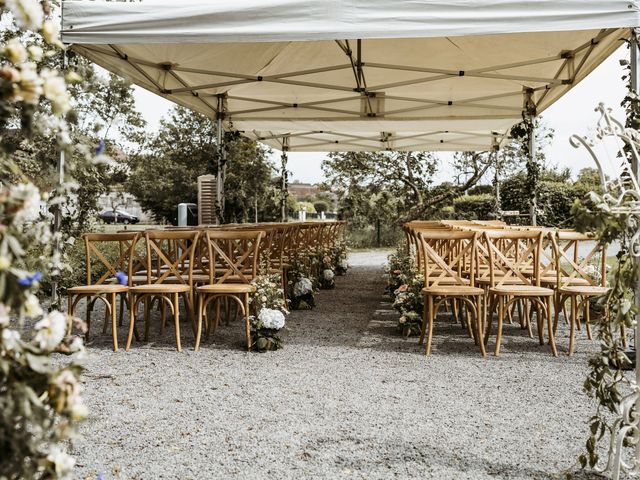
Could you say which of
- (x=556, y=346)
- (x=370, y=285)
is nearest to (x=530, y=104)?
(x=370, y=285)

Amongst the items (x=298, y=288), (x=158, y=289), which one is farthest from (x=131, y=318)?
(x=298, y=288)

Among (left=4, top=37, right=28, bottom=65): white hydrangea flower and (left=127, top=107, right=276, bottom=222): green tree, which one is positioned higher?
(left=127, top=107, right=276, bottom=222): green tree

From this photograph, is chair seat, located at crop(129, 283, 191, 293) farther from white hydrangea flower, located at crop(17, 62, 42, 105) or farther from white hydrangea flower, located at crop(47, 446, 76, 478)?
white hydrangea flower, located at crop(17, 62, 42, 105)

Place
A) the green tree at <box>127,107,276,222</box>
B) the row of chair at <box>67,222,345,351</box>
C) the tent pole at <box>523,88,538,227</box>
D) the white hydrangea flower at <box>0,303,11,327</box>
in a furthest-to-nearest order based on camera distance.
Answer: the green tree at <box>127,107,276,222</box>
the tent pole at <box>523,88,538,227</box>
the row of chair at <box>67,222,345,351</box>
the white hydrangea flower at <box>0,303,11,327</box>

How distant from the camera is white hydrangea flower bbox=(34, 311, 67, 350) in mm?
→ 1241

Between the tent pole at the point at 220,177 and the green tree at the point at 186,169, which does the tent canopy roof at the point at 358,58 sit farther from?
the green tree at the point at 186,169

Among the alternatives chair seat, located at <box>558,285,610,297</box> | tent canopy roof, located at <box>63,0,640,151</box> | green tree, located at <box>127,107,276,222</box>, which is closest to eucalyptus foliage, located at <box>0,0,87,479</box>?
tent canopy roof, located at <box>63,0,640,151</box>

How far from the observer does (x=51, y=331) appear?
1.25 m

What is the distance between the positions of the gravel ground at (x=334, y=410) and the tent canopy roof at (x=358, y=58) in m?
2.36

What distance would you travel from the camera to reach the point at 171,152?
92.1 ft

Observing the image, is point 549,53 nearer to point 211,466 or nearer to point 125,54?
point 125,54

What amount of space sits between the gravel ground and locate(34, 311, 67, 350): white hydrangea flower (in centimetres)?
46

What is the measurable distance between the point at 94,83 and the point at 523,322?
205 inches

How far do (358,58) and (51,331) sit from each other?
20.5 ft
